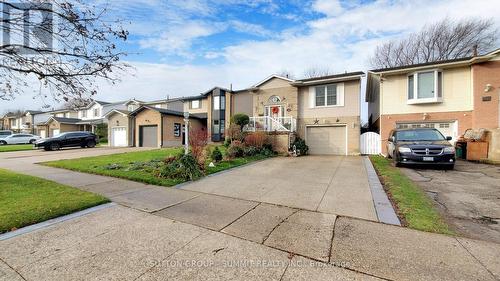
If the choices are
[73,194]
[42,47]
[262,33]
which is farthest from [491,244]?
[262,33]

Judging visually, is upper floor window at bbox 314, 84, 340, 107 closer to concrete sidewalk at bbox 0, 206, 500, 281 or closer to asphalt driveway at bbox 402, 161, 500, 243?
asphalt driveway at bbox 402, 161, 500, 243

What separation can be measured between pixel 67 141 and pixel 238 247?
25820mm

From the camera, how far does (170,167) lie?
759cm

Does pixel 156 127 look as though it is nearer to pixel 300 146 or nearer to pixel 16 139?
pixel 300 146

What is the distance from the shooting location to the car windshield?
366 inches

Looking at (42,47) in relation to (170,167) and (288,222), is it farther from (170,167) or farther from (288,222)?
(288,222)

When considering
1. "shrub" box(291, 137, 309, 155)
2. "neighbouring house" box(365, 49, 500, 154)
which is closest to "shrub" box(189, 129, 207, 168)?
"shrub" box(291, 137, 309, 155)

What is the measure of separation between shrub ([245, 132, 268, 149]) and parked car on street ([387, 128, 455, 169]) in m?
7.40

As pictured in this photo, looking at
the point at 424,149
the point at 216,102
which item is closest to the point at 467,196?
the point at 424,149

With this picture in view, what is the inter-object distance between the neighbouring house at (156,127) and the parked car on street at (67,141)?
4268mm

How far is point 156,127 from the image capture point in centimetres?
2298

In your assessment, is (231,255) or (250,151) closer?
(231,255)

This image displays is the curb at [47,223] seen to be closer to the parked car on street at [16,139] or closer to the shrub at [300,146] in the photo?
the shrub at [300,146]

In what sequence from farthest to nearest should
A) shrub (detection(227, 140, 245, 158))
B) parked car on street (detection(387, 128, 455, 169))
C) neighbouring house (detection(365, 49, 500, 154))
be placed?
shrub (detection(227, 140, 245, 158))
neighbouring house (detection(365, 49, 500, 154))
parked car on street (detection(387, 128, 455, 169))
